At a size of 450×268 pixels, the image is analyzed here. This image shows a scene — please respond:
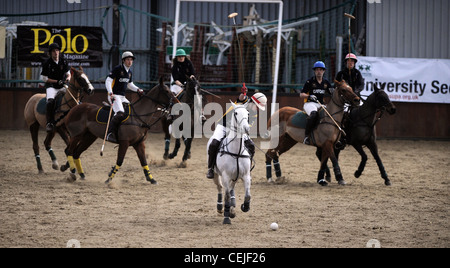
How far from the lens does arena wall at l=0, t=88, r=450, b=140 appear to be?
22.3 m

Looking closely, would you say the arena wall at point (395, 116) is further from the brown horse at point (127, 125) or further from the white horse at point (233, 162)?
the white horse at point (233, 162)

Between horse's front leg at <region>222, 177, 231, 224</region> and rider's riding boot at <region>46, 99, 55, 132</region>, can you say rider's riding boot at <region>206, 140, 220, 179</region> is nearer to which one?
horse's front leg at <region>222, 177, 231, 224</region>

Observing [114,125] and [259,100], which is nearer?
[259,100]

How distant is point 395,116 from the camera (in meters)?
22.5

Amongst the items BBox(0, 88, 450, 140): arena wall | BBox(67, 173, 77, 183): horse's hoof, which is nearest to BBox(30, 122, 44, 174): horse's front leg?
BBox(67, 173, 77, 183): horse's hoof

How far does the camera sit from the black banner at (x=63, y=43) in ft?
71.9

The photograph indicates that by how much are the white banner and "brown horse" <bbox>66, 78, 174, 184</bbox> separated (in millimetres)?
10184

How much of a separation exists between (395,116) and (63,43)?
11.5m

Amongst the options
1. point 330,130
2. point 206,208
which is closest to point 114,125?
point 206,208

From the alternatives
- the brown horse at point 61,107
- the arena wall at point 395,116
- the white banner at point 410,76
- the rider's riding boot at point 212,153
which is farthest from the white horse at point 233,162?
the white banner at point 410,76

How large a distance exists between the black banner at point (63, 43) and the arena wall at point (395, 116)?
1.19 metres

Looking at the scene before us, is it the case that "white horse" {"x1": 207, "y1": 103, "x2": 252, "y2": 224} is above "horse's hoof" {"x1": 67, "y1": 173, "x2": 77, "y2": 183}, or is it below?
above

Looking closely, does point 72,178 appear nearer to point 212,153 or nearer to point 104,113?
point 104,113

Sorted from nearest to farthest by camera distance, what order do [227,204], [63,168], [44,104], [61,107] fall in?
[227,204]
[63,168]
[61,107]
[44,104]
